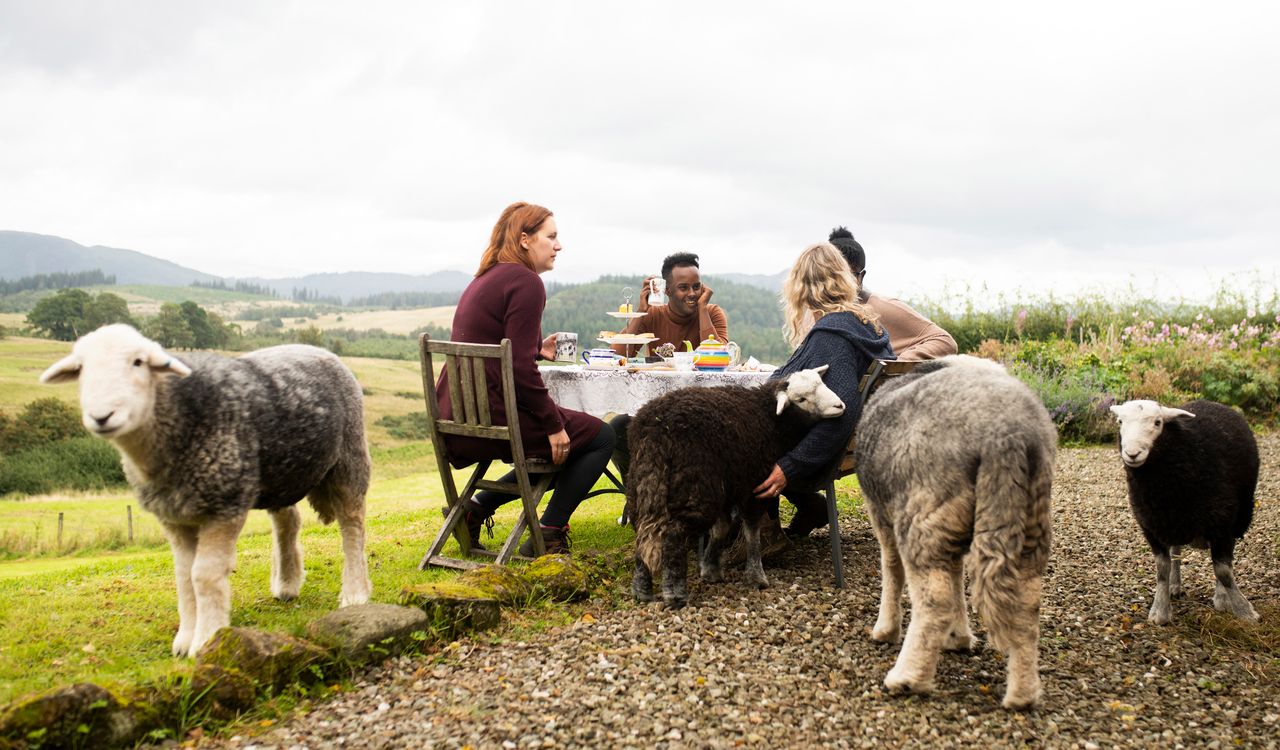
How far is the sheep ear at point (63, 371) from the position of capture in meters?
3.60

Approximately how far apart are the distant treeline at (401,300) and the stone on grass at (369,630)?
88.1 metres

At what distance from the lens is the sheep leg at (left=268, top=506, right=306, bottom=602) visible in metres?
5.23

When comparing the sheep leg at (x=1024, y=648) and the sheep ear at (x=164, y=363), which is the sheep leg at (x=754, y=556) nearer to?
the sheep leg at (x=1024, y=648)

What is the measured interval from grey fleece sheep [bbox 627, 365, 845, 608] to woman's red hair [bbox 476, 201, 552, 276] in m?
1.57

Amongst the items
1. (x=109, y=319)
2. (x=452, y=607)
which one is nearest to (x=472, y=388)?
(x=452, y=607)

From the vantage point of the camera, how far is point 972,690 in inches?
155

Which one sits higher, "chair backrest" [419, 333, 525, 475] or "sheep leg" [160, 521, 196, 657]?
"chair backrest" [419, 333, 525, 475]

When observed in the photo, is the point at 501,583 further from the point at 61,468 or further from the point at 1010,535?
the point at 61,468

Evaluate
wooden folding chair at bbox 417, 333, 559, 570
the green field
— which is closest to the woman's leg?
wooden folding chair at bbox 417, 333, 559, 570

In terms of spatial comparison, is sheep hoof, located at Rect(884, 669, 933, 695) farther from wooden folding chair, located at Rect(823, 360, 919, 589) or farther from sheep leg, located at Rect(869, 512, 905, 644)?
wooden folding chair, located at Rect(823, 360, 919, 589)

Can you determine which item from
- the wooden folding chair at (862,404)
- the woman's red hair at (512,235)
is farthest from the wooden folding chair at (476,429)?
the wooden folding chair at (862,404)

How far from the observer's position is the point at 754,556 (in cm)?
551

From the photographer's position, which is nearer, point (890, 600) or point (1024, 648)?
point (1024, 648)

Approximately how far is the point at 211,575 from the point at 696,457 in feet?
8.49
